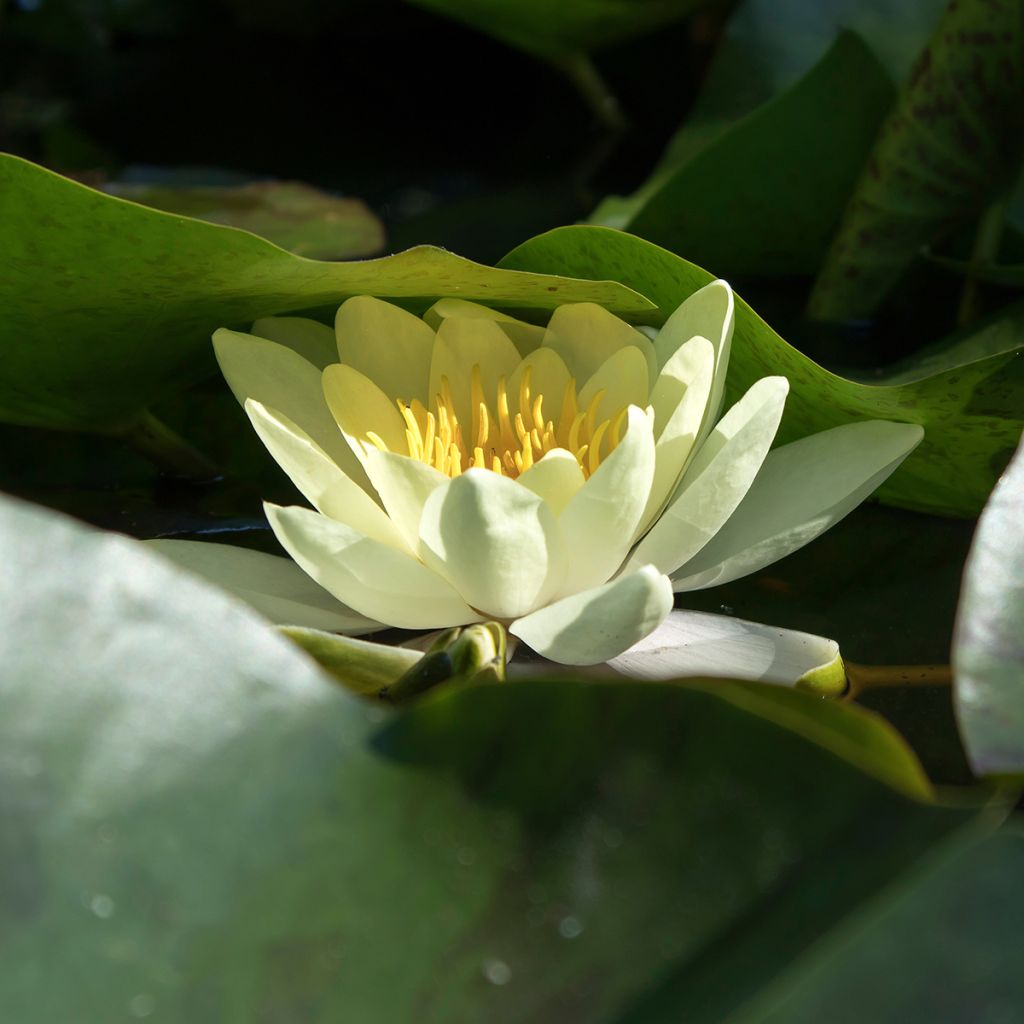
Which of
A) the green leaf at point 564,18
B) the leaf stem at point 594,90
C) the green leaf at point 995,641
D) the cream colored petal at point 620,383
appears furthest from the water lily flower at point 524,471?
the leaf stem at point 594,90

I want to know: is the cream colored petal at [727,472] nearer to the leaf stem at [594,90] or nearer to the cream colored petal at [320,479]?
the cream colored petal at [320,479]

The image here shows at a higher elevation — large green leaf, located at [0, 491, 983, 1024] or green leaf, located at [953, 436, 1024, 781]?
green leaf, located at [953, 436, 1024, 781]

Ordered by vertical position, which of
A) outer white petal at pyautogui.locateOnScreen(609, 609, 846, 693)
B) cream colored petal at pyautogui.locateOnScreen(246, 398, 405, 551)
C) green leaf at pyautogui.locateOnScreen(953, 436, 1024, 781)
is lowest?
outer white petal at pyautogui.locateOnScreen(609, 609, 846, 693)

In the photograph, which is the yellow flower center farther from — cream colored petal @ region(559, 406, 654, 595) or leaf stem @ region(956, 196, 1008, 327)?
leaf stem @ region(956, 196, 1008, 327)

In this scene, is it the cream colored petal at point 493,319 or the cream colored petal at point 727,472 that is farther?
the cream colored petal at point 493,319

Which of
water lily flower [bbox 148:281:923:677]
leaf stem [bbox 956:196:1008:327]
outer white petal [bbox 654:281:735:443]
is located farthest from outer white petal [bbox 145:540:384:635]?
leaf stem [bbox 956:196:1008:327]

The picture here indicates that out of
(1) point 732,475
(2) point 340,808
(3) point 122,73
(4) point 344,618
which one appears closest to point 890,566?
(1) point 732,475
